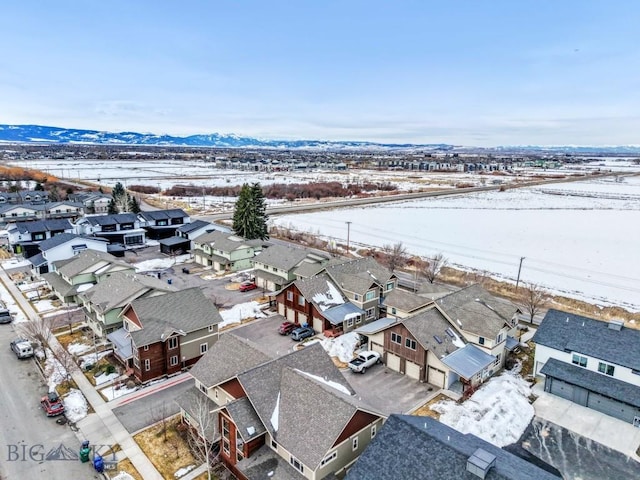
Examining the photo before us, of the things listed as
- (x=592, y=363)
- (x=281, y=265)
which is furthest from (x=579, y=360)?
(x=281, y=265)

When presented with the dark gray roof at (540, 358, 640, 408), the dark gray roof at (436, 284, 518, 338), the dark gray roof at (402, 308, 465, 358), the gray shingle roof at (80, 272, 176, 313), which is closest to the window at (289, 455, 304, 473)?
the dark gray roof at (402, 308, 465, 358)

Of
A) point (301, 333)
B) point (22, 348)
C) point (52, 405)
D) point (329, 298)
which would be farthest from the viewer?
point (329, 298)

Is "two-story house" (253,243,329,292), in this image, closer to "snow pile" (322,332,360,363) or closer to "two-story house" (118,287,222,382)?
"snow pile" (322,332,360,363)

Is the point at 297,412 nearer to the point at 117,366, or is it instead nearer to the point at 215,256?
the point at 117,366

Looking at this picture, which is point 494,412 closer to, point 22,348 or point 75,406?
point 75,406

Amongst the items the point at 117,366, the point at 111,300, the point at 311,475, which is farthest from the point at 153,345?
the point at 311,475

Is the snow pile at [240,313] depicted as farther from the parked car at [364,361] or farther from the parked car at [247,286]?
the parked car at [364,361]
